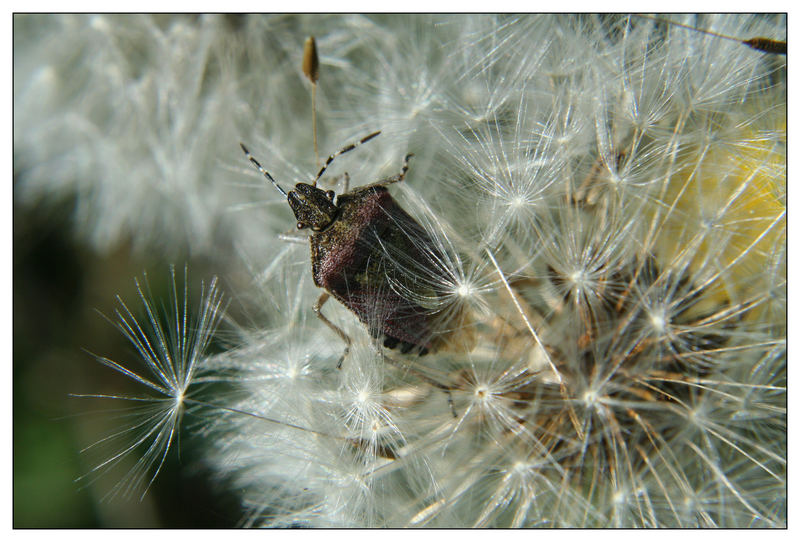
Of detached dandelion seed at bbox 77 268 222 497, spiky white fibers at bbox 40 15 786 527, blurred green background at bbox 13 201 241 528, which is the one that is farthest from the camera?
blurred green background at bbox 13 201 241 528

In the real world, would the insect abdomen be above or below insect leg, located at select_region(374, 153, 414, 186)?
below

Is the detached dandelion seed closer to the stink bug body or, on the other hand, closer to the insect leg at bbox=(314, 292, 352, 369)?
the insect leg at bbox=(314, 292, 352, 369)

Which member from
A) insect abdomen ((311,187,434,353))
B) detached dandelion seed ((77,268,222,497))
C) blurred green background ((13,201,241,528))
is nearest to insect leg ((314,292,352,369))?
insect abdomen ((311,187,434,353))

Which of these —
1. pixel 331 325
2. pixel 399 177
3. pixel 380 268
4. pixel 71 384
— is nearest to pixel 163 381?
pixel 331 325

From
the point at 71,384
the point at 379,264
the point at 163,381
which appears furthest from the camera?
the point at 71,384

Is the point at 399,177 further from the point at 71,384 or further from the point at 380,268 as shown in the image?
the point at 71,384

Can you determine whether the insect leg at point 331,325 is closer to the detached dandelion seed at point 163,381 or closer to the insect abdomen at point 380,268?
the insect abdomen at point 380,268
